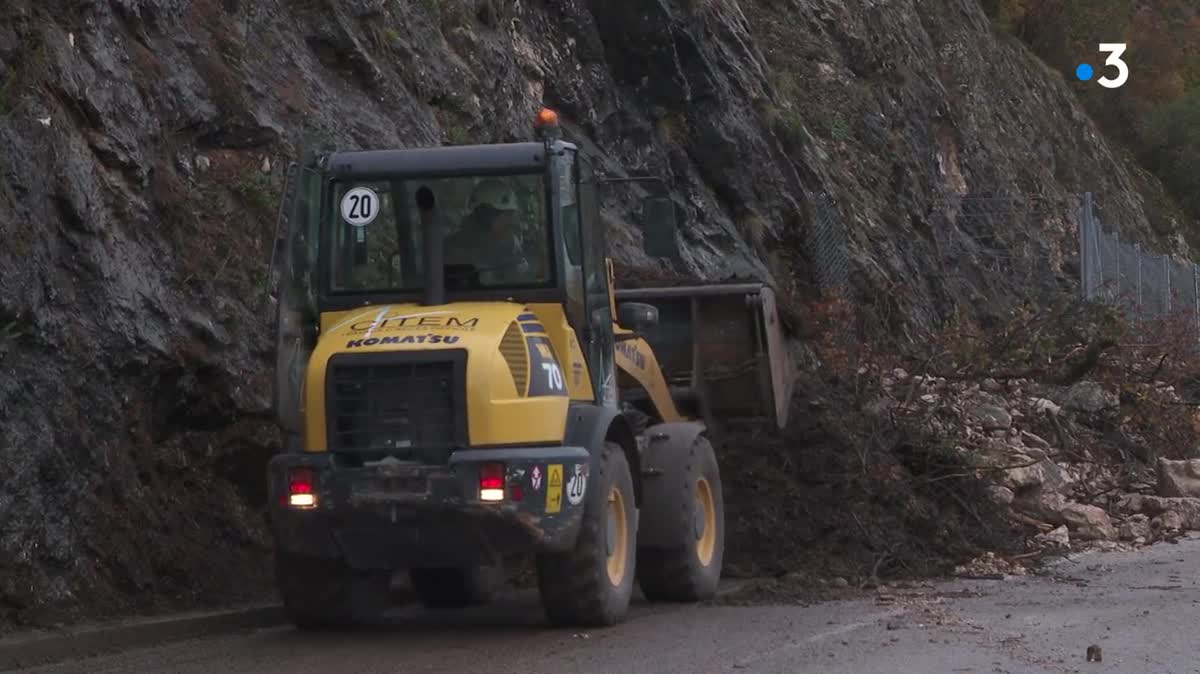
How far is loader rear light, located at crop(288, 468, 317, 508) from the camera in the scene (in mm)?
10133

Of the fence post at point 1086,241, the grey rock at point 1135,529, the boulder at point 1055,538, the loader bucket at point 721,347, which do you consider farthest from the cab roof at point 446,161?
the fence post at point 1086,241

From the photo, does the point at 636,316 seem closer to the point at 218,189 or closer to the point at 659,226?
the point at 659,226

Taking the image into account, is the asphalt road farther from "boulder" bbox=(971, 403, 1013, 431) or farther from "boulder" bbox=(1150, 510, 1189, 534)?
"boulder" bbox=(971, 403, 1013, 431)

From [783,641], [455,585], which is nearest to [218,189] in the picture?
[455,585]

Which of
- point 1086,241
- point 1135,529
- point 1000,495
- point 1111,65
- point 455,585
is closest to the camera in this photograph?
point 455,585

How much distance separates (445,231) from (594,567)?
7.69 ft

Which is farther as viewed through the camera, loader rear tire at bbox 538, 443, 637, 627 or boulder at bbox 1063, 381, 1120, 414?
boulder at bbox 1063, 381, 1120, 414

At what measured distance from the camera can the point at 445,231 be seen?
11.0 m

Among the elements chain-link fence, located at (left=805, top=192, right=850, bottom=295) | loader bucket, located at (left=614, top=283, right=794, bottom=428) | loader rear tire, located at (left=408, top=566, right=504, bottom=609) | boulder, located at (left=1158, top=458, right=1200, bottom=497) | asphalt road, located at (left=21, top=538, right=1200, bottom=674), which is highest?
chain-link fence, located at (left=805, top=192, right=850, bottom=295)

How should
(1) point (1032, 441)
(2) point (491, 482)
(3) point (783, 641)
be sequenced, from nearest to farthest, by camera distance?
(2) point (491, 482) → (3) point (783, 641) → (1) point (1032, 441)

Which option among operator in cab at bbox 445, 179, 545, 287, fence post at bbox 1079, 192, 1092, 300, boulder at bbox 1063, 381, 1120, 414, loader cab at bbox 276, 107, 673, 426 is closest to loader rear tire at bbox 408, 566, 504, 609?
loader cab at bbox 276, 107, 673, 426

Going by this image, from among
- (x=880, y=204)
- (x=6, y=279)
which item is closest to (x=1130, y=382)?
(x=880, y=204)

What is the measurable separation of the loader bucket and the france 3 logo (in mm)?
45969

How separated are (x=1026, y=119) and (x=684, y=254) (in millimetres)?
23852
